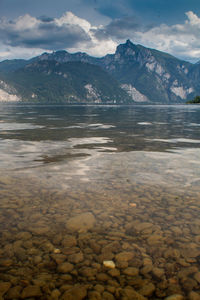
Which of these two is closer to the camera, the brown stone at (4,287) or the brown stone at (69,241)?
the brown stone at (4,287)

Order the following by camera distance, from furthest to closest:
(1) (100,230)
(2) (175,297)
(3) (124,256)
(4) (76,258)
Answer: (1) (100,230), (3) (124,256), (4) (76,258), (2) (175,297)

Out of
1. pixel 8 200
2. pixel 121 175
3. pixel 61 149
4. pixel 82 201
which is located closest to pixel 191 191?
pixel 121 175

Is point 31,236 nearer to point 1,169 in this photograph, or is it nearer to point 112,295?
point 112,295

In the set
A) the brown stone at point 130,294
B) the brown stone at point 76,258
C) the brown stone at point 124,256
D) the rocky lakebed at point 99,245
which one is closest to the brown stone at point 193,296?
the rocky lakebed at point 99,245

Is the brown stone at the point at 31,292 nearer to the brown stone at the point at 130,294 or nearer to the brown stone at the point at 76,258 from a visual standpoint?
the brown stone at the point at 76,258

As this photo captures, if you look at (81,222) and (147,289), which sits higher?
(81,222)

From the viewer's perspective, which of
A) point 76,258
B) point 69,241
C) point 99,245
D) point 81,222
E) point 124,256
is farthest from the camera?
point 81,222

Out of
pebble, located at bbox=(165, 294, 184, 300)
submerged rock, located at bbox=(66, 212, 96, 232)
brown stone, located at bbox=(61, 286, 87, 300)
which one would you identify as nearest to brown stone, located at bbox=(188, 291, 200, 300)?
pebble, located at bbox=(165, 294, 184, 300)

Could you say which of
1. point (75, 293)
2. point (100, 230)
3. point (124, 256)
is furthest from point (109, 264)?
point (100, 230)

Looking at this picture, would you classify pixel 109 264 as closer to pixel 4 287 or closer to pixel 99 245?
pixel 99 245

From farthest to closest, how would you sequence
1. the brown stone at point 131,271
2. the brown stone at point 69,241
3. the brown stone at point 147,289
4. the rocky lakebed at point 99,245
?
the brown stone at point 69,241 → the brown stone at point 131,271 → the rocky lakebed at point 99,245 → the brown stone at point 147,289

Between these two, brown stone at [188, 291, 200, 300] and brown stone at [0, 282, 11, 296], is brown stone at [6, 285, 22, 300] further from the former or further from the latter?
brown stone at [188, 291, 200, 300]

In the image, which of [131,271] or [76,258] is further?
[76,258]

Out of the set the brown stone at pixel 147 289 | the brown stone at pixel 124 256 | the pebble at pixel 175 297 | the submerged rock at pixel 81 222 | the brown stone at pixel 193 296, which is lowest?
the brown stone at pixel 193 296
